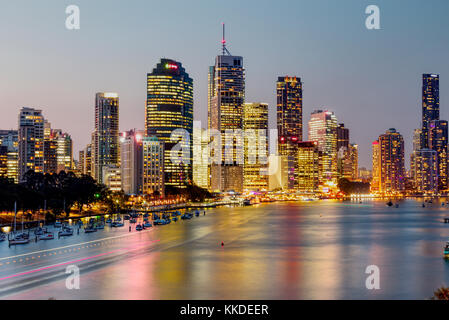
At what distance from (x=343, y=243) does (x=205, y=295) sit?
5208 centimetres

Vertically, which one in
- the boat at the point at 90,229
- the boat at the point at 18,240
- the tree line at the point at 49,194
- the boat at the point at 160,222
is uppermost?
the tree line at the point at 49,194

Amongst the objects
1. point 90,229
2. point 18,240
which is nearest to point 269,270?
point 18,240

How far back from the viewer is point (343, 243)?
96.5m

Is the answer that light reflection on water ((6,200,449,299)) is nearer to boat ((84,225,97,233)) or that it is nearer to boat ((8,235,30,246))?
boat ((84,225,97,233))

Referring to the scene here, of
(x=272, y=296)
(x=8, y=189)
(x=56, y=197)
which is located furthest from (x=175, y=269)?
(x=56, y=197)
